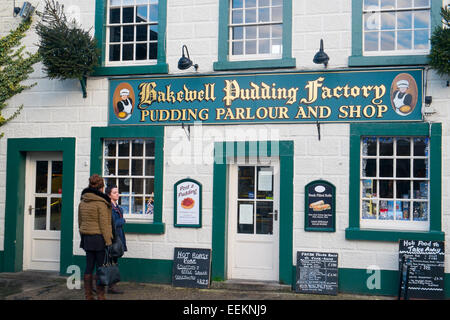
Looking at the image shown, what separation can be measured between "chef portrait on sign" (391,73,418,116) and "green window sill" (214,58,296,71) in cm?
170

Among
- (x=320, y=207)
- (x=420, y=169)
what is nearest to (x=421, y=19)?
(x=420, y=169)

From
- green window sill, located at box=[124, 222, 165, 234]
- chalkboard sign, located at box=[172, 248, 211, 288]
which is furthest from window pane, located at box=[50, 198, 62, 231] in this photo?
chalkboard sign, located at box=[172, 248, 211, 288]

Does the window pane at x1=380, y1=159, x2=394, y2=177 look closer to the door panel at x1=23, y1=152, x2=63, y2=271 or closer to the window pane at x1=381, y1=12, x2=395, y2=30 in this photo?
the window pane at x1=381, y1=12, x2=395, y2=30

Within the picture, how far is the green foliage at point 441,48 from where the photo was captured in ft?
25.1

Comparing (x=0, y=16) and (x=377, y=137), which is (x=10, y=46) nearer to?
(x=0, y=16)

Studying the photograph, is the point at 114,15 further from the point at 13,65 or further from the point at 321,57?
the point at 321,57

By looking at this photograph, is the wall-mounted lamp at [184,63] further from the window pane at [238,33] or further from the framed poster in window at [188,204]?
the framed poster in window at [188,204]

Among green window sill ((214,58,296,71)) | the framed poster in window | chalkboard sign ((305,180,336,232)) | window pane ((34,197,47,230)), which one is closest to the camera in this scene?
chalkboard sign ((305,180,336,232))

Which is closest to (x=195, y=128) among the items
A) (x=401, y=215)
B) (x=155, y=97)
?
(x=155, y=97)

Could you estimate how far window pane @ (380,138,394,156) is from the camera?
8339mm

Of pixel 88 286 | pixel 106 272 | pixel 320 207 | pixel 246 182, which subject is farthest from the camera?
pixel 246 182

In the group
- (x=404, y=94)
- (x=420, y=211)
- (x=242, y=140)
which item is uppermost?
(x=404, y=94)

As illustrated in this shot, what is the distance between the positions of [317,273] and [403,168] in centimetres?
221

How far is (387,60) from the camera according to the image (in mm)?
8250
